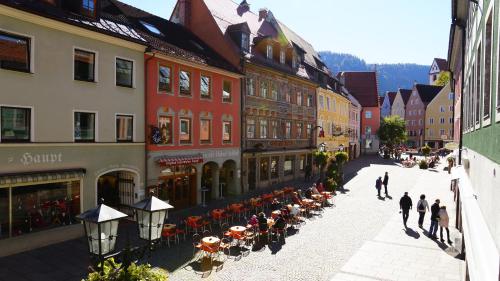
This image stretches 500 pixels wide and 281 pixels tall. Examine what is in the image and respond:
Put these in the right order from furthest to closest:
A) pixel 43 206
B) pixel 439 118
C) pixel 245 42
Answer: pixel 439 118
pixel 245 42
pixel 43 206

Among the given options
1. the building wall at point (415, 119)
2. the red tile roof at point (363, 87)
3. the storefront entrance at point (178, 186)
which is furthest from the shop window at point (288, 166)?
the building wall at point (415, 119)

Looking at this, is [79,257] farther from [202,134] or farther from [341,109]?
[341,109]

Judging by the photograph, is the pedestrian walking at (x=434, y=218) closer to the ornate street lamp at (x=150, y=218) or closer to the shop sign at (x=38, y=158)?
the ornate street lamp at (x=150, y=218)

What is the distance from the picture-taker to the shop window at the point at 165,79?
21531 millimetres

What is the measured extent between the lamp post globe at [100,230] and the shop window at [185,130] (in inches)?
665

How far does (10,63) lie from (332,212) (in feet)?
59.1

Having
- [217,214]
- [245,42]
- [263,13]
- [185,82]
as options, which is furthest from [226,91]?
[263,13]

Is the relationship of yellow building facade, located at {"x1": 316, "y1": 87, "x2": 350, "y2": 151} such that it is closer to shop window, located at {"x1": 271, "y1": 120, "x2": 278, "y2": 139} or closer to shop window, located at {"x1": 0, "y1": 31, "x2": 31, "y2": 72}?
shop window, located at {"x1": 271, "y1": 120, "x2": 278, "y2": 139}

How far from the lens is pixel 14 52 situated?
14773 mm

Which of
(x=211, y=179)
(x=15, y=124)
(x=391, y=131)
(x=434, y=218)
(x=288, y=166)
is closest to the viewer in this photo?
(x=15, y=124)

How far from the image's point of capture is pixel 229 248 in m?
16.2

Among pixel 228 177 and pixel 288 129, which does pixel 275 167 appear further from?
pixel 228 177

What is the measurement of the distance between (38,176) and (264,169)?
20.5 metres

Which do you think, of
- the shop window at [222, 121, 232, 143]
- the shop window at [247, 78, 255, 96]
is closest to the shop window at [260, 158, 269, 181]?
the shop window at [222, 121, 232, 143]
